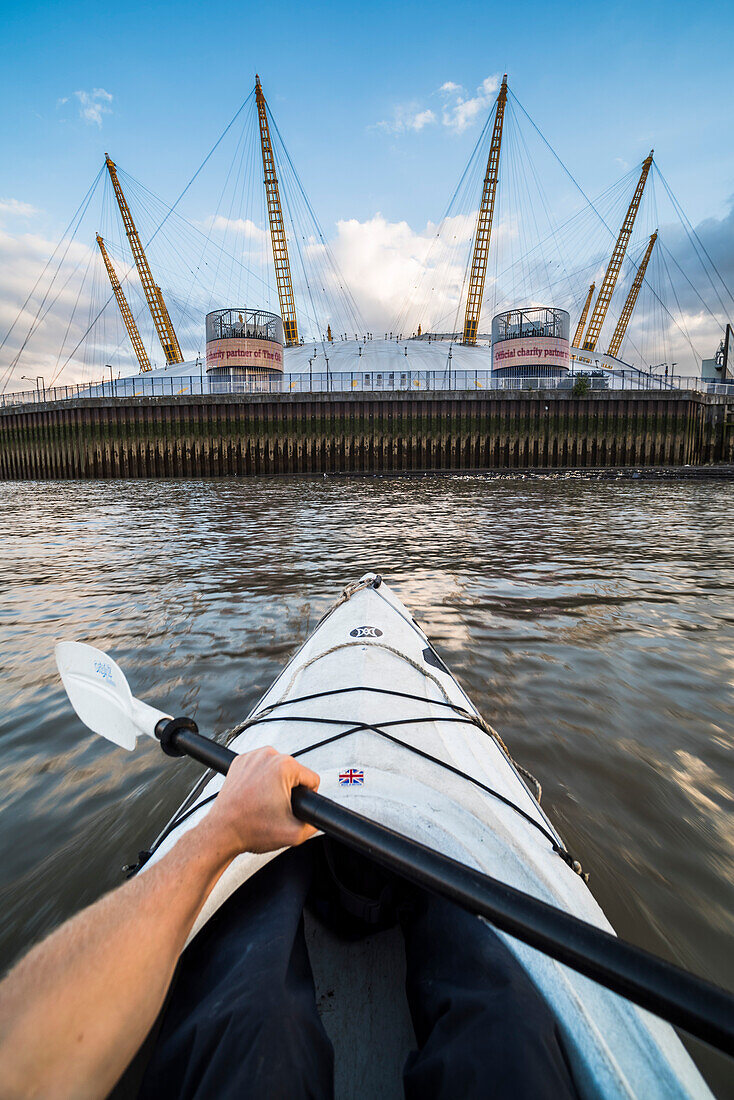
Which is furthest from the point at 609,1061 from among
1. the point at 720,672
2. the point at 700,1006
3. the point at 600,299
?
the point at 600,299

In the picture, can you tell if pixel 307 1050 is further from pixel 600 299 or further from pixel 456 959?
pixel 600 299

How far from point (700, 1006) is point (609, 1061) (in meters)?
0.29

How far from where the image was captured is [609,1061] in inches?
46.1

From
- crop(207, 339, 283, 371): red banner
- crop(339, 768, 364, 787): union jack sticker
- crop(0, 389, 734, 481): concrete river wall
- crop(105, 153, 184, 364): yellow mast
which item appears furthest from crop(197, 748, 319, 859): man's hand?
crop(105, 153, 184, 364): yellow mast

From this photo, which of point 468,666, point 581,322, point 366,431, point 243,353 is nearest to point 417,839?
point 468,666

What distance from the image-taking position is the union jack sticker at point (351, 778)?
1952 mm

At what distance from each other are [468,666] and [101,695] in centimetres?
285

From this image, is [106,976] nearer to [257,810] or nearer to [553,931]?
[257,810]

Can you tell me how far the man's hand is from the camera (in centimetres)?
141

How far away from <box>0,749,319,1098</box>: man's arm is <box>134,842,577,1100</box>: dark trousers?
190 millimetres

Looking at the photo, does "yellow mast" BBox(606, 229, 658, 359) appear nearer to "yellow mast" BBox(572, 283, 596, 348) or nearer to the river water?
"yellow mast" BBox(572, 283, 596, 348)

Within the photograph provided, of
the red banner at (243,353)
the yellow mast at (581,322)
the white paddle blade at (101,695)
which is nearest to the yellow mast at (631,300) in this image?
the yellow mast at (581,322)

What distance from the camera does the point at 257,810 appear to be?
4.82 ft

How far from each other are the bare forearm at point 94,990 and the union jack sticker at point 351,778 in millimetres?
737
